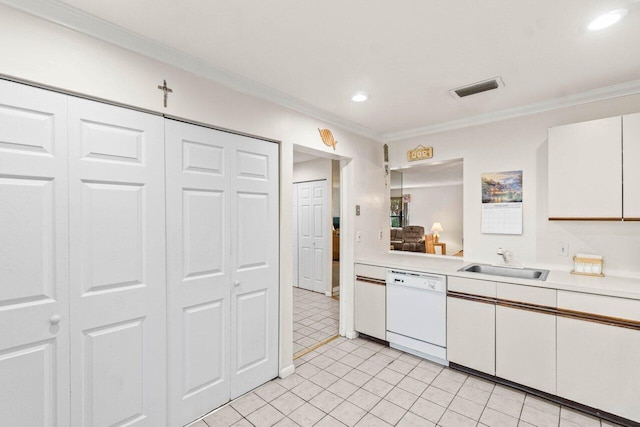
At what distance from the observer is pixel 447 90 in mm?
2523

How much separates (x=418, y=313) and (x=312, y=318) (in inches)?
64.1

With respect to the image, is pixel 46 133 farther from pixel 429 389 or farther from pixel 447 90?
pixel 429 389

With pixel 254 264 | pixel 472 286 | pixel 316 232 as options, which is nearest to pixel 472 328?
pixel 472 286

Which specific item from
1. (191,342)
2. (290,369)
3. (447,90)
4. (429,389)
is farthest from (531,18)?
(290,369)

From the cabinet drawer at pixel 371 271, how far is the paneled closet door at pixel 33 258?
8.60 feet

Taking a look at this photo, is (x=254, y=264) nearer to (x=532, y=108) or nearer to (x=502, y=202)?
(x=502, y=202)

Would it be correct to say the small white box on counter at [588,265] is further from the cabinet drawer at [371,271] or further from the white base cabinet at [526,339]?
the cabinet drawer at [371,271]

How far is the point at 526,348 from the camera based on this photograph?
7.79ft

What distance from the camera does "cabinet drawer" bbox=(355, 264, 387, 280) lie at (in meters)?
3.27

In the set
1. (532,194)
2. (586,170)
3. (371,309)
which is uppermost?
(586,170)

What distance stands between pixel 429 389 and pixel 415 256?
61.1 inches

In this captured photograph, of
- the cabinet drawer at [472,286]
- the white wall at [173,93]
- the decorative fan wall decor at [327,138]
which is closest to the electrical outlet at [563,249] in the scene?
the cabinet drawer at [472,286]

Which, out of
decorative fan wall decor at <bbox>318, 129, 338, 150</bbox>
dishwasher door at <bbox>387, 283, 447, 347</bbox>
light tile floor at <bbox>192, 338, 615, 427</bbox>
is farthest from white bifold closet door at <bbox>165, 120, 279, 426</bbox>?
dishwasher door at <bbox>387, 283, 447, 347</bbox>

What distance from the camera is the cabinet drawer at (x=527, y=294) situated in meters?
2.28
